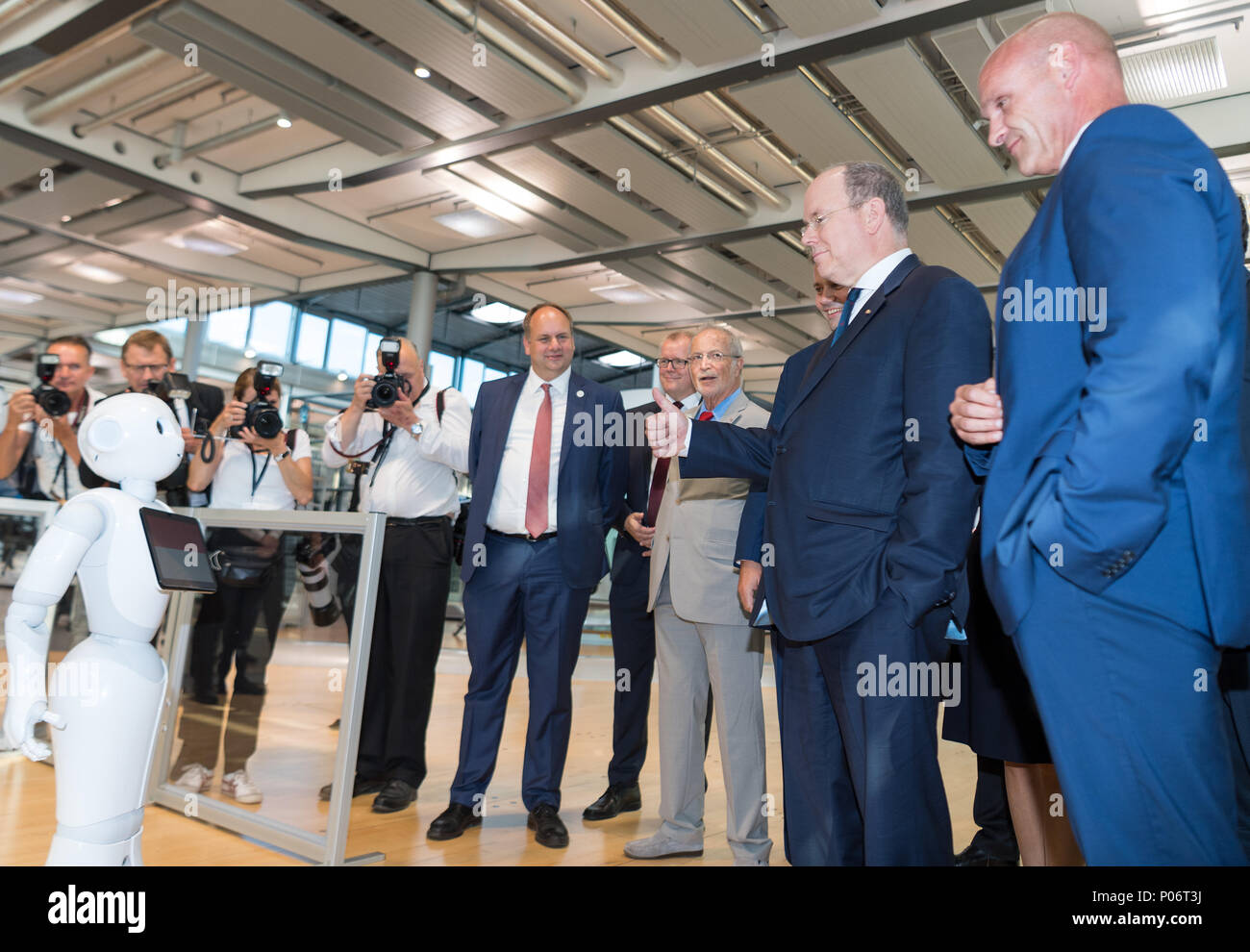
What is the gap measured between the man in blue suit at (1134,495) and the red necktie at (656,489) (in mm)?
2214

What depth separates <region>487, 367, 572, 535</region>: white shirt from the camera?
294cm

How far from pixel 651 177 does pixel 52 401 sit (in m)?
5.06

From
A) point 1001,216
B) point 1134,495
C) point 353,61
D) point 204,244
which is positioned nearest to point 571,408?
point 1134,495

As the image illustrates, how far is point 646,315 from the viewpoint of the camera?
1077 centimetres

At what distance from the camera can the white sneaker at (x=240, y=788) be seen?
2600 mm

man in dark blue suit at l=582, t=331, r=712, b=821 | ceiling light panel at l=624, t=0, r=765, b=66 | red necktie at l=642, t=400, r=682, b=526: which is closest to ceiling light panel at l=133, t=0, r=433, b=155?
ceiling light panel at l=624, t=0, r=765, b=66

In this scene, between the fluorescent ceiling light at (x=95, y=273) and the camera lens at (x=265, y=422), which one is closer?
the camera lens at (x=265, y=422)

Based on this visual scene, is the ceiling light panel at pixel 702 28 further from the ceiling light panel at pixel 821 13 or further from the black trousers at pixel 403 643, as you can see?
the black trousers at pixel 403 643

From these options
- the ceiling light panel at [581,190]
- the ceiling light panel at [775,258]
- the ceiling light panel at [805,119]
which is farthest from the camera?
the ceiling light panel at [775,258]

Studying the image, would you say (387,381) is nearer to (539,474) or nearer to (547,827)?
(539,474)

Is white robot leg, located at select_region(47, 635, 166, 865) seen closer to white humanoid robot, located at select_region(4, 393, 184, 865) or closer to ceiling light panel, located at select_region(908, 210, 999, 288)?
white humanoid robot, located at select_region(4, 393, 184, 865)

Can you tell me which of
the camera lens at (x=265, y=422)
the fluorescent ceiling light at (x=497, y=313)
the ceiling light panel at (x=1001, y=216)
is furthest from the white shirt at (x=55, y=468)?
the fluorescent ceiling light at (x=497, y=313)
